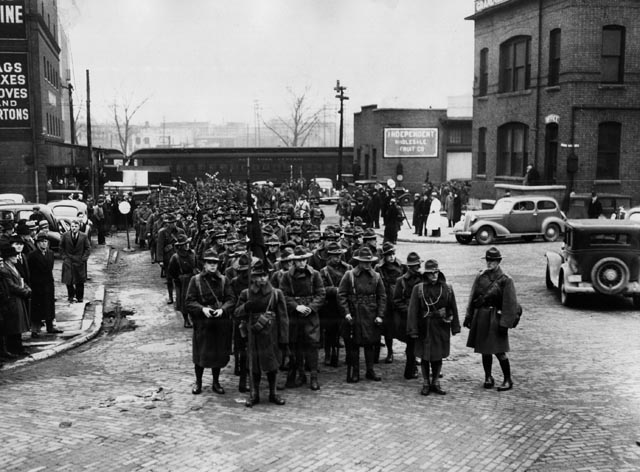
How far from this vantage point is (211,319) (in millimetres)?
9883

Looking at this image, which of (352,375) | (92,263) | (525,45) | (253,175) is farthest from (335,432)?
(253,175)

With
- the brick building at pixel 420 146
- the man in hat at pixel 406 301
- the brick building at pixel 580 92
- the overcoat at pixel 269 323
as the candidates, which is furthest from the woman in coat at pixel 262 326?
the brick building at pixel 420 146

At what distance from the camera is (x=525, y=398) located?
9.68 m

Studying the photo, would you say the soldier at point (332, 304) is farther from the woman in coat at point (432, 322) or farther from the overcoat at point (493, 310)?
the overcoat at point (493, 310)

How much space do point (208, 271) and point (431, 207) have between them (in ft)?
64.9

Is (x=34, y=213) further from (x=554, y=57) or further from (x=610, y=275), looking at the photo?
(x=554, y=57)

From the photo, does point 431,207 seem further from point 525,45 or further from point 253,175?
point 253,175

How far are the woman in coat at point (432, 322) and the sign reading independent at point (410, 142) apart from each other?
144 feet

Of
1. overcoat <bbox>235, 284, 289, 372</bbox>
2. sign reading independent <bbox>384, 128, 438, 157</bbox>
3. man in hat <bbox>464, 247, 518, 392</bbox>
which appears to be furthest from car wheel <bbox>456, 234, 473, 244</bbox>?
sign reading independent <bbox>384, 128, 438, 157</bbox>

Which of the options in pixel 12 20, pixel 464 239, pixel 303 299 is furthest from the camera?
pixel 12 20

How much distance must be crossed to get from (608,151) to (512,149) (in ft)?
17.7

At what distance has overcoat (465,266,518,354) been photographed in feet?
A: 32.4

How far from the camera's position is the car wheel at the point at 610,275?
1513 cm

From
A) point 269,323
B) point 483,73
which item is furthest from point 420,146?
point 269,323
